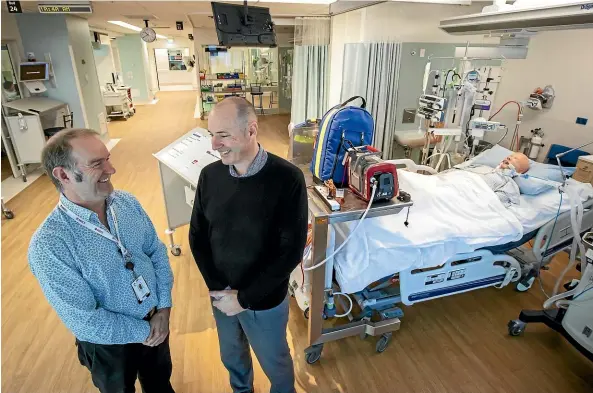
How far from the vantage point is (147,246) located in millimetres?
1473

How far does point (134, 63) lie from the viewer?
37.0 ft

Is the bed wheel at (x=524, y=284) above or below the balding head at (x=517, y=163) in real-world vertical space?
below

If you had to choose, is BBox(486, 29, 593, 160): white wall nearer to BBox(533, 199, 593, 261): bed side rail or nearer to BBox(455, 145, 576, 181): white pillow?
BBox(455, 145, 576, 181): white pillow

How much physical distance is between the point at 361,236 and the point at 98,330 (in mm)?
1357

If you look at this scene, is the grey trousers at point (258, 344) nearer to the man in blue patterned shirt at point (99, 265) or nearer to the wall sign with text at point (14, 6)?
the man in blue patterned shirt at point (99, 265)

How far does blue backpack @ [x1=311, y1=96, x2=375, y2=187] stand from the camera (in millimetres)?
2090

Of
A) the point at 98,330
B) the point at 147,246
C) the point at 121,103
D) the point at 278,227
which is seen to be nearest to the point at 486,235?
the point at 278,227

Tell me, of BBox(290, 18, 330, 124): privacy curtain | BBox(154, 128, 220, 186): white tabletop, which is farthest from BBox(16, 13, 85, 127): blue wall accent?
BBox(154, 128, 220, 186): white tabletop

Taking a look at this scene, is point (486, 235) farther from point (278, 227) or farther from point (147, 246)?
point (147, 246)

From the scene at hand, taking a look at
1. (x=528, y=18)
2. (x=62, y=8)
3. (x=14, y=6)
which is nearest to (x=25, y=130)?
(x=14, y=6)

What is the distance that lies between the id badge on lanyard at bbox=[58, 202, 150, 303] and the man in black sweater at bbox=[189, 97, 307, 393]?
27 cm

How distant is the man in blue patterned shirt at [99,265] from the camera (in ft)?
3.65

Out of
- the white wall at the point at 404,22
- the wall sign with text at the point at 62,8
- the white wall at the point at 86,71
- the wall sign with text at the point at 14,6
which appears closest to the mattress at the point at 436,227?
the white wall at the point at 404,22

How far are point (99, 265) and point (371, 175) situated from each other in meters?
1.27
